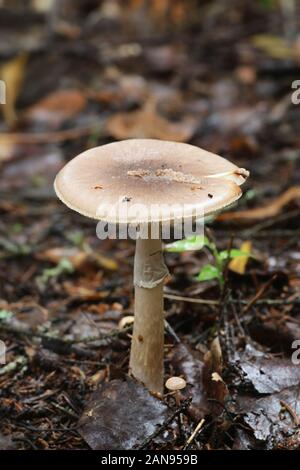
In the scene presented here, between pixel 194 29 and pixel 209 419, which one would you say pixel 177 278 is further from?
pixel 194 29

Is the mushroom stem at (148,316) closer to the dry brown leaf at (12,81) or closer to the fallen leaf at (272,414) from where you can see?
the fallen leaf at (272,414)

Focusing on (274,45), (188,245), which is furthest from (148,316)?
(274,45)

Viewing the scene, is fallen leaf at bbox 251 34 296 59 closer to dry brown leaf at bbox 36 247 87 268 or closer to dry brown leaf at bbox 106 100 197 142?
dry brown leaf at bbox 106 100 197 142

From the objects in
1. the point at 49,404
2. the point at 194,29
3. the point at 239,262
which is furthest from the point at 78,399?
the point at 194,29

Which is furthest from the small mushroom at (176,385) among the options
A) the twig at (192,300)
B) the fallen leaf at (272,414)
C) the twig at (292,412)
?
the twig at (192,300)

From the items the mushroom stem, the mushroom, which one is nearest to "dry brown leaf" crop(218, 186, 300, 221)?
the mushroom
